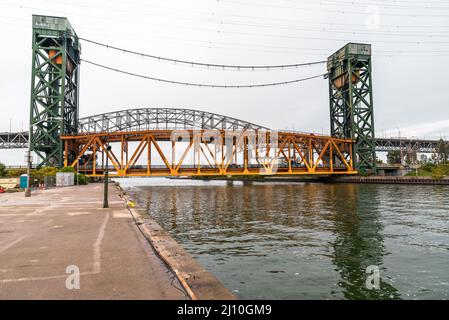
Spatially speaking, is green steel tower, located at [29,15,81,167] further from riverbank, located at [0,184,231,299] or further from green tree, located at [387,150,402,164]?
green tree, located at [387,150,402,164]

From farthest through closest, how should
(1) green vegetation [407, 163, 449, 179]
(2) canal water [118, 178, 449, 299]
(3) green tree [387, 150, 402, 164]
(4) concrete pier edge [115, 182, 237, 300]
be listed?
(3) green tree [387, 150, 402, 164]
(1) green vegetation [407, 163, 449, 179]
(2) canal water [118, 178, 449, 299]
(4) concrete pier edge [115, 182, 237, 300]

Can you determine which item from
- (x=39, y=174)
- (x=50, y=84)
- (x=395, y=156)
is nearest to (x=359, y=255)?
(x=39, y=174)

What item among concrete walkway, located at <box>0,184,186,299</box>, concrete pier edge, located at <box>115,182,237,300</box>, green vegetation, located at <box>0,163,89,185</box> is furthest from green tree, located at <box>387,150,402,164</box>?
concrete pier edge, located at <box>115,182,237,300</box>

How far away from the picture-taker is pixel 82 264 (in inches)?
283

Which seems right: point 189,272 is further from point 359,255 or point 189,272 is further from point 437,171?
point 437,171

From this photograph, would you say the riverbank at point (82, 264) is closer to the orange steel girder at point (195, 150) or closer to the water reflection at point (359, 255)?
the water reflection at point (359, 255)

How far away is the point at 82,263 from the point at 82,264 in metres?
0.11

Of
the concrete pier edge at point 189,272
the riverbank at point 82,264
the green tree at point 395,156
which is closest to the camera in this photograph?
the concrete pier edge at point 189,272

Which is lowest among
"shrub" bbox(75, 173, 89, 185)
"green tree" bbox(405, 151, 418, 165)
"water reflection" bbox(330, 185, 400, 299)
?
"water reflection" bbox(330, 185, 400, 299)

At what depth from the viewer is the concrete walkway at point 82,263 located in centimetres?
538

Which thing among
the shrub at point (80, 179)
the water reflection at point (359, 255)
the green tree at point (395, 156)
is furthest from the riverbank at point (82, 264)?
the green tree at point (395, 156)

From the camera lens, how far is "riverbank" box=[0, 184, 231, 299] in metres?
5.38

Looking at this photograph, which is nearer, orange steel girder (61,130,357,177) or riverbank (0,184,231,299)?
riverbank (0,184,231,299)
